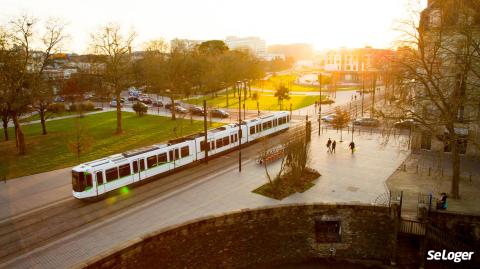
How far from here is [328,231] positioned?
18562 millimetres

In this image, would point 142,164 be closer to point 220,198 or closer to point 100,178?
point 100,178

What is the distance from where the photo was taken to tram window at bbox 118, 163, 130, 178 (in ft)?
76.2

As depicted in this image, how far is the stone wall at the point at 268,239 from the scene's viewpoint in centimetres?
1588

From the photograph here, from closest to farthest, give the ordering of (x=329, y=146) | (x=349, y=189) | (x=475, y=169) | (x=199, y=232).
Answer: (x=199, y=232)
(x=349, y=189)
(x=475, y=169)
(x=329, y=146)

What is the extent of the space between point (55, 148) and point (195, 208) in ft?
71.1

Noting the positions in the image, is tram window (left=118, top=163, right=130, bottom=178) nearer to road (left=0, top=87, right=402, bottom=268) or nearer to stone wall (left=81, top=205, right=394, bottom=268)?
road (left=0, top=87, right=402, bottom=268)

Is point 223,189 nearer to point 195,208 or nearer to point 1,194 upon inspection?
point 195,208

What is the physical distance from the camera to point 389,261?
1878 cm

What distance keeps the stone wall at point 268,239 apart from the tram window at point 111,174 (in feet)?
28.8

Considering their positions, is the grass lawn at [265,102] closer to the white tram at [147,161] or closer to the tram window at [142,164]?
the white tram at [147,161]

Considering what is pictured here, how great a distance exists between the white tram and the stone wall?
28.3 feet

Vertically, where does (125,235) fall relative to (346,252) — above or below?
above

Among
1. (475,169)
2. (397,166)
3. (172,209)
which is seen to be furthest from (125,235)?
(475,169)

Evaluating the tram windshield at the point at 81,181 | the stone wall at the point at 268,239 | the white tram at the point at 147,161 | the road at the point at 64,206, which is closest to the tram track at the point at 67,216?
the road at the point at 64,206
